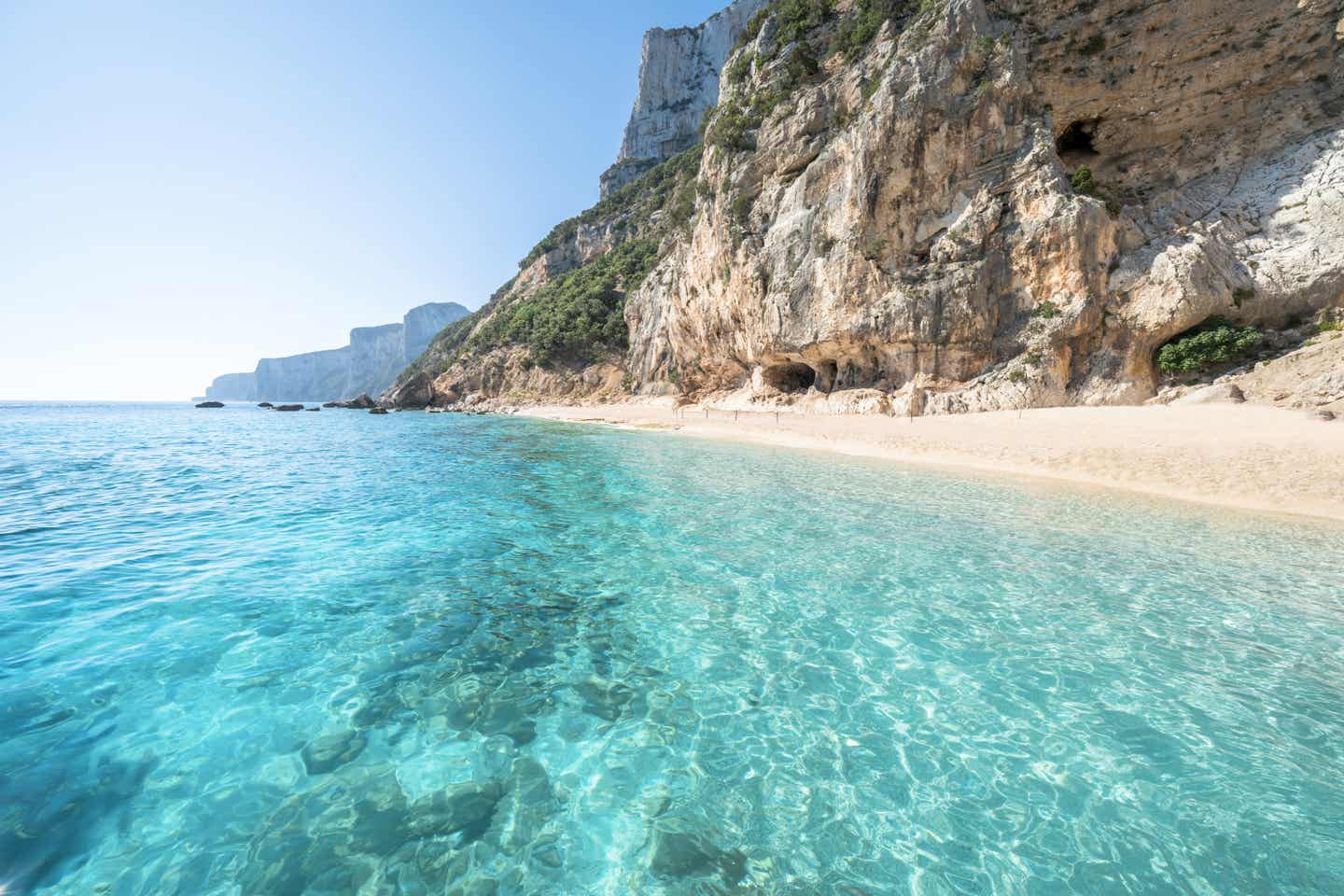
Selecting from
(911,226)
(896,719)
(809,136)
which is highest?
(809,136)

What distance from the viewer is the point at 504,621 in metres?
5.47

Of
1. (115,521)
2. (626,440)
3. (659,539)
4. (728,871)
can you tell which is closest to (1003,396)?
(626,440)

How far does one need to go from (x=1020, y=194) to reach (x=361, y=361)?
18739 centimetres

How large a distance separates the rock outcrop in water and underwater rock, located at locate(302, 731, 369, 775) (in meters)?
27.1

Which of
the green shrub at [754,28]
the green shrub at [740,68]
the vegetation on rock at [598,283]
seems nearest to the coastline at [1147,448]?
the green shrub at [740,68]

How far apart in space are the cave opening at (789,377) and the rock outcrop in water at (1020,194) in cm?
14

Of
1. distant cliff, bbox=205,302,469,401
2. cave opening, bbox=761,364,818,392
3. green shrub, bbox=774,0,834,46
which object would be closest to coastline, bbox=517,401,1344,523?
cave opening, bbox=761,364,818,392

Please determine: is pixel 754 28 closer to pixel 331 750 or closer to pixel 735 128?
pixel 735 128

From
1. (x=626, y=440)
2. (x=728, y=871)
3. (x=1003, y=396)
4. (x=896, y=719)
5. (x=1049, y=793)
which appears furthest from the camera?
(x=626, y=440)

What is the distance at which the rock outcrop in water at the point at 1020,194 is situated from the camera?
21516 mm

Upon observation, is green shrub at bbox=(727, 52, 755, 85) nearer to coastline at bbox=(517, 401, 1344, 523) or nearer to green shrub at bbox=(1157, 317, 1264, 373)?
coastline at bbox=(517, 401, 1344, 523)

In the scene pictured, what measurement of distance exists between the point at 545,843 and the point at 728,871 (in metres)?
1.06

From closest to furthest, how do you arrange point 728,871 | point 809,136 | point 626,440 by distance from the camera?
point 728,871, point 626,440, point 809,136

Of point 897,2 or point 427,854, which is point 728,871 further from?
point 897,2
